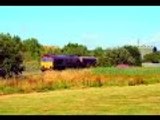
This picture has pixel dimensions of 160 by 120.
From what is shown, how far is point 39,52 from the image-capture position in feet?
84.2

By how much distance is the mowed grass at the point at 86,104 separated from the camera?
7.16m

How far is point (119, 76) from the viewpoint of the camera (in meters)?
14.7

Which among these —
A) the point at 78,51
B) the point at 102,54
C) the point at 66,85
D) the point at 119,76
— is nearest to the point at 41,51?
the point at 78,51

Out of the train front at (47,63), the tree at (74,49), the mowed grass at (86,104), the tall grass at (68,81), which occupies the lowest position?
the mowed grass at (86,104)

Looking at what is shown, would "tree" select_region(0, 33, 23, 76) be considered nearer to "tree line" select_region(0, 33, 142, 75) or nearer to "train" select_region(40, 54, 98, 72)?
"tree line" select_region(0, 33, 142, 75)

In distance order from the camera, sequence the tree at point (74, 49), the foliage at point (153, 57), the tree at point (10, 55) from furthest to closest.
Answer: the tree at point (74, 49)
the foliage at point (153, 57)
the tree at point (10, 55)

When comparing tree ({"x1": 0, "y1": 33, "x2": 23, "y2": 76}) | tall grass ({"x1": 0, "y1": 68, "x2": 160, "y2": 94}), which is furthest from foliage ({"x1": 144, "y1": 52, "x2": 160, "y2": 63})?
tree ({"x1": 0, "y1": 33, "x2": 23, "y2": 76})

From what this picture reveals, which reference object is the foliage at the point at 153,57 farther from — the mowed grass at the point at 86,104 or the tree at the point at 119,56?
the mowed grass at the point at 86,104

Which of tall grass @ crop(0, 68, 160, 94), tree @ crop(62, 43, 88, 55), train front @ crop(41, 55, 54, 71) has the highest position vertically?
tree @ crop(62, 43, 88, 55)

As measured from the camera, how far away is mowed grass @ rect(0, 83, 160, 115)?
23.5 feet

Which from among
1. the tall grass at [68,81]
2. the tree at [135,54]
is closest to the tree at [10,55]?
the tall grass at [68,81]

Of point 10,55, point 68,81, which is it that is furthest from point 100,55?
point 68,81

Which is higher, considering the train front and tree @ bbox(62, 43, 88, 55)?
tree @ bbox(62, 43, 88, 55)
